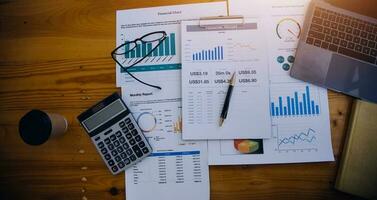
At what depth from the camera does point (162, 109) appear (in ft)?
2.52

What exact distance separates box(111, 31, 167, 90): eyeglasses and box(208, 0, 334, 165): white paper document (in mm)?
208

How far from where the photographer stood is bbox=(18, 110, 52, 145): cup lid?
26.9 inches

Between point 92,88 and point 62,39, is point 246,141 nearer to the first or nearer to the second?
point 92,88

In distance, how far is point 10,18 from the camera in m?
0.84

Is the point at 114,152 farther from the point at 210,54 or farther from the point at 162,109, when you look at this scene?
the point at 210,54

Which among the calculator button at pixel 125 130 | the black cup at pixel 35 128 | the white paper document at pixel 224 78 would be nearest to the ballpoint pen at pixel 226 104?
the white paper document at pixel 224 78

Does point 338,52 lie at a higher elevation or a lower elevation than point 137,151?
higher

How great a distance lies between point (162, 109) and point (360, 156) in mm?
439

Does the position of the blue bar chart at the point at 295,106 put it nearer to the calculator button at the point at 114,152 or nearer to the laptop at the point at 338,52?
the laptop at the point at 338,52

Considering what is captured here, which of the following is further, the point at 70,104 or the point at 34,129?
the point at 70,104

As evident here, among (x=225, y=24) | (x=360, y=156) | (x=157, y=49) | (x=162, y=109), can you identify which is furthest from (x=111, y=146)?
A: (x=360, y=156)

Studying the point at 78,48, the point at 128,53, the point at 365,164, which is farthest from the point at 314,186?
the point at 78,48

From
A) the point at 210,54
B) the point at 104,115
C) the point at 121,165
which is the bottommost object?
the point at 121,165

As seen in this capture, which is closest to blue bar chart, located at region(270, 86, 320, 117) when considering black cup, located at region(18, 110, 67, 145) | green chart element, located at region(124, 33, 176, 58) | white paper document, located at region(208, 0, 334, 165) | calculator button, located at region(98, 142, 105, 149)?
white paper document, located at region(208, 0, 334, 165)
